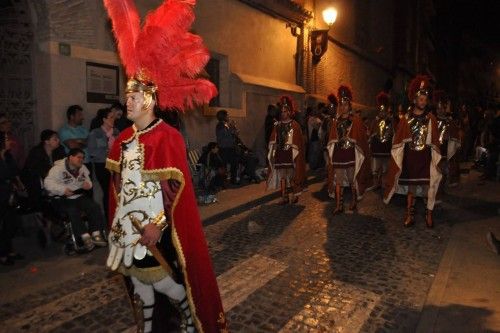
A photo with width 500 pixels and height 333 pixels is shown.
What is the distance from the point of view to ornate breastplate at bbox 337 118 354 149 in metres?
8.22

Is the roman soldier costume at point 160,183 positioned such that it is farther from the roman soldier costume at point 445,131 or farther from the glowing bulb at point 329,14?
the glowing bulb at point 329,14

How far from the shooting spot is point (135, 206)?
295 cm

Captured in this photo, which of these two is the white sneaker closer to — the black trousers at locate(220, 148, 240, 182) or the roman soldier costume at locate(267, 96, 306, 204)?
the roman soldier costume at locate(267, 96, 306, 204)

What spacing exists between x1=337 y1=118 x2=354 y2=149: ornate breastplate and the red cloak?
5.66m

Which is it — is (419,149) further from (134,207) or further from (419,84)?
(134,207)

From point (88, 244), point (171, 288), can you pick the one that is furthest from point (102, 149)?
point (171, 288)

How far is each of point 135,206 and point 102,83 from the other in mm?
6271

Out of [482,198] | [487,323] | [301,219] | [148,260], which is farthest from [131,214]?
[482,198]

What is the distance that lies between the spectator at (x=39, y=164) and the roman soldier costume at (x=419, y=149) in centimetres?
561

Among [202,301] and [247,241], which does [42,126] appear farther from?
[202,301]

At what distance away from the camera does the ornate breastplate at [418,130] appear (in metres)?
7.17

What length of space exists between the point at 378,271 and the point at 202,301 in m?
3.04

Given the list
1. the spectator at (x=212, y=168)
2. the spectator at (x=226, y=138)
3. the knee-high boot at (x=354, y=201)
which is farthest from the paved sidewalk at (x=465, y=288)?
the spectator at (x=226, y=138)

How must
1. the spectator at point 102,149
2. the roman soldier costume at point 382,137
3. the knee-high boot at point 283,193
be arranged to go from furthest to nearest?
the roman soldier costume at point 382,137
the knee-high boot at point 283,193
the spectator at point 102,149
